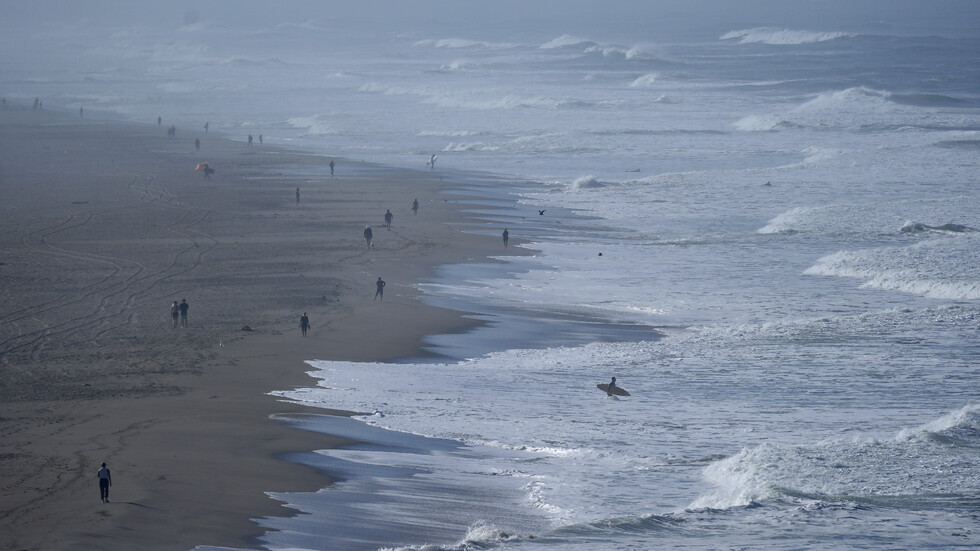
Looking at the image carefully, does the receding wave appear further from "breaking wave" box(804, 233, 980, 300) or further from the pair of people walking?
the pair of people walking

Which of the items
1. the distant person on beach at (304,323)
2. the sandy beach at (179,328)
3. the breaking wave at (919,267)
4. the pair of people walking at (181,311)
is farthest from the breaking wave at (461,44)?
the distant person on beach at (304,323)

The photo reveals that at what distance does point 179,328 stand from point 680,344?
7758 mm

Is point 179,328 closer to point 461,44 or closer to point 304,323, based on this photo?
point 304,323

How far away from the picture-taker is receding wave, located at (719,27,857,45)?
341 feet

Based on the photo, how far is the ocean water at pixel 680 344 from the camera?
36.1ft

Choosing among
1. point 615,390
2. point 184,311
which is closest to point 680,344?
point 615,390

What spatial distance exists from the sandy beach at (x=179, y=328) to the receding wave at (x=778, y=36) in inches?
2999

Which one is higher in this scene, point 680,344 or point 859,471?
point 680,344

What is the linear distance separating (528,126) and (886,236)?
27857 mm

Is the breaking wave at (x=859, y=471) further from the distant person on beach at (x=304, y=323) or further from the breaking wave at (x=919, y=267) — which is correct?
the breaking wave at (x=919, y=267)

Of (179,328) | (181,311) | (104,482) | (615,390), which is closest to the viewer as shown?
(104,482)

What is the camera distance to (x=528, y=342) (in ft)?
57.8

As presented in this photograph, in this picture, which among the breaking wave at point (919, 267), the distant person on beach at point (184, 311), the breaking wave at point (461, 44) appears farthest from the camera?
the breaking wave at point (461, 44)

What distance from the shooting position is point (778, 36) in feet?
362
